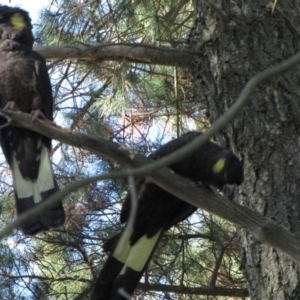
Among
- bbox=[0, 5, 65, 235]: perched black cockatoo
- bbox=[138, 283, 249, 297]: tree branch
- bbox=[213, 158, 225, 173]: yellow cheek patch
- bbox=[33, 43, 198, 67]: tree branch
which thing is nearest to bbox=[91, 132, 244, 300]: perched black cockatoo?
bbox=[213, 158, 225, 173]: yellow cheek patch

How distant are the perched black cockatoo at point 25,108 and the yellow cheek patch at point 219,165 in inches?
30.8

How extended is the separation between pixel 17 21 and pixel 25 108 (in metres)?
0.57

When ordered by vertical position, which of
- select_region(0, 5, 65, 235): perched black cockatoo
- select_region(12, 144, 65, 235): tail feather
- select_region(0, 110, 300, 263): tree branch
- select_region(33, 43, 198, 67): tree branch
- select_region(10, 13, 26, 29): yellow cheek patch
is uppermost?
select_region(33, 43, 198, 67): tree branch

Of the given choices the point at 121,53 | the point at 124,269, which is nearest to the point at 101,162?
the point at 121,53

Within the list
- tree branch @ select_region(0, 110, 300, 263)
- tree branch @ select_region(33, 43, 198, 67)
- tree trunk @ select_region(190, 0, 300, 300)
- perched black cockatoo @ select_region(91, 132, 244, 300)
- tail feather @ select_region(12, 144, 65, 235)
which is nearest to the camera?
tree branch @ select_region(0, 110, 300, 263)

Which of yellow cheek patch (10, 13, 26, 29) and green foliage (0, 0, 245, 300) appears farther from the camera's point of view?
green foliage (0, 0, 245, 300)

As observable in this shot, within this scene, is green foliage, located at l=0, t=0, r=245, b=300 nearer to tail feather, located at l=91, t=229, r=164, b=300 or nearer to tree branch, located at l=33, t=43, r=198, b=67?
tree branch, located at l=33, t=43, r=198, b=67

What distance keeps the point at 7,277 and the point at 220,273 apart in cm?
144

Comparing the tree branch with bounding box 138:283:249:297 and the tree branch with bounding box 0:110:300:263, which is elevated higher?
the tree branch with bounding box 138:283:249:297

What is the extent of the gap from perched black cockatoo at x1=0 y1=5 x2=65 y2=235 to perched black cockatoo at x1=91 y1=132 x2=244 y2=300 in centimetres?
44

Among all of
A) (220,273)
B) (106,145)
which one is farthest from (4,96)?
(220,273)

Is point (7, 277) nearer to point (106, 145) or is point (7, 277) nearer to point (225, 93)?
point (225, 93)

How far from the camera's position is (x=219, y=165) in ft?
11.6

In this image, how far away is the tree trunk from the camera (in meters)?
3.73
